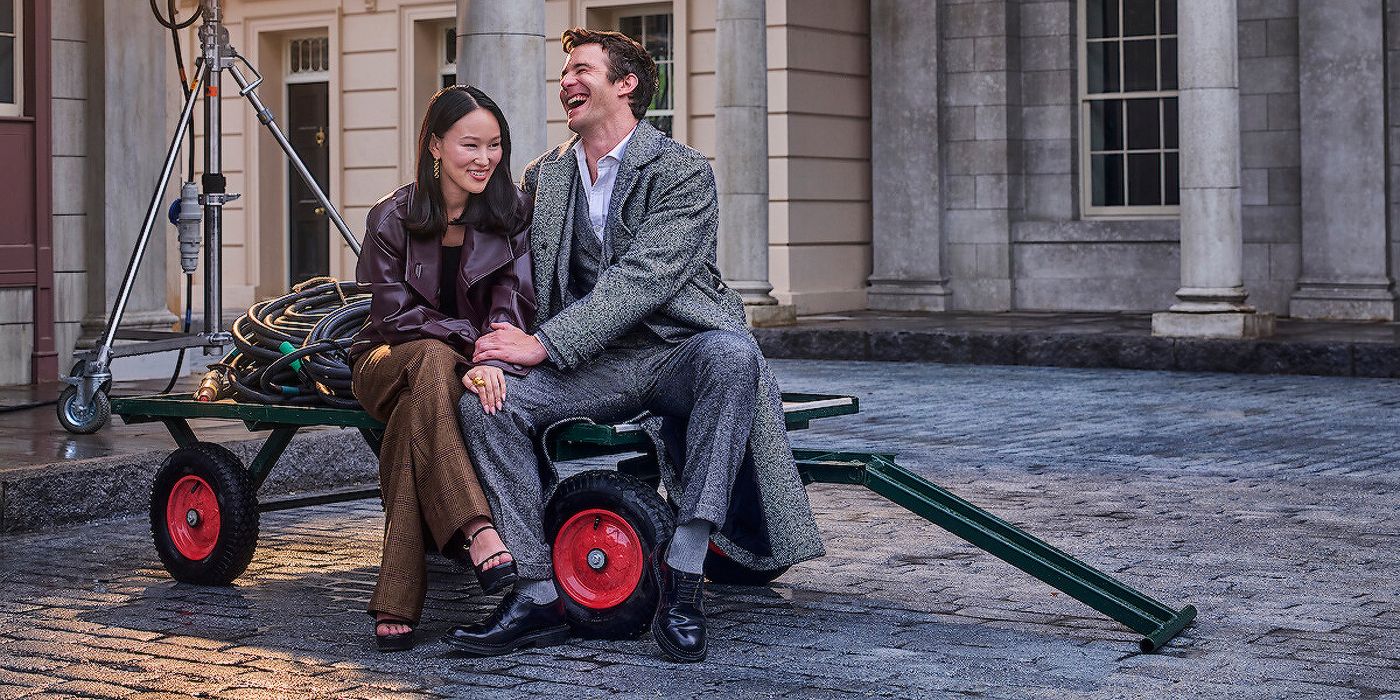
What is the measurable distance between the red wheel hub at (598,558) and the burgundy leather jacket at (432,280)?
1.87 feet

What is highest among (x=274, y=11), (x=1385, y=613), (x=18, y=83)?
(x=274, y=11)

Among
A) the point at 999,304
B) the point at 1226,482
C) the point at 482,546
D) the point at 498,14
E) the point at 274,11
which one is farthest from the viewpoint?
the point at 274,11

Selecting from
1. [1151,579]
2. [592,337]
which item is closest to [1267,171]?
[1151,579]

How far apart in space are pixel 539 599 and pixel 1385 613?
2218 millimetres

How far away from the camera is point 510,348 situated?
5414 mm

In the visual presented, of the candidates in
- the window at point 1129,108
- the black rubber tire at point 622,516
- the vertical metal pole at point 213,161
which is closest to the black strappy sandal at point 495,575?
the black rubber tire at point 622,516

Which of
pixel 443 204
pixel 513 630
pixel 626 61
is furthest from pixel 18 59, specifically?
pixel 513 630

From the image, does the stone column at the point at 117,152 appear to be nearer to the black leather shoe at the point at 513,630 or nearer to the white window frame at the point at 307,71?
the black leather shoe at the point at 513,630

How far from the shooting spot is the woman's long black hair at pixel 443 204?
18.3ft

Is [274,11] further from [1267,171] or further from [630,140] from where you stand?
[630,140]

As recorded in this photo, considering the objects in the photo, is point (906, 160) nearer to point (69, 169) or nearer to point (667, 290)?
point (69, 169)

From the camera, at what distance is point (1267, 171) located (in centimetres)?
1747

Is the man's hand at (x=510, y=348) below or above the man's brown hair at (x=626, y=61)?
below

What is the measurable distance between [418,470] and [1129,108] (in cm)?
1405
